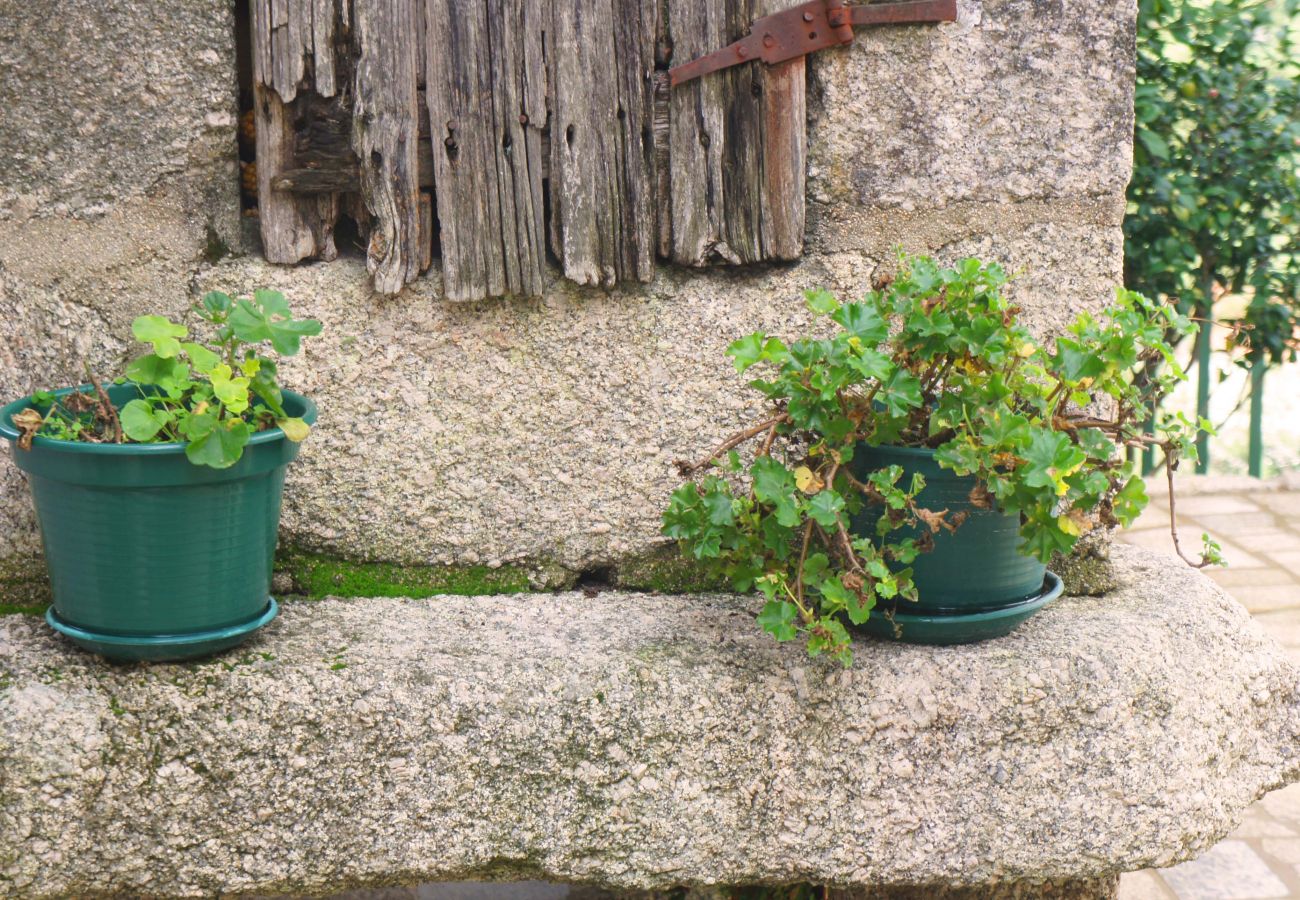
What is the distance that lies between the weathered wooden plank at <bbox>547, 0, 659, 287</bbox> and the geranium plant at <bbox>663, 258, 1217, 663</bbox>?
→ 1.18ft

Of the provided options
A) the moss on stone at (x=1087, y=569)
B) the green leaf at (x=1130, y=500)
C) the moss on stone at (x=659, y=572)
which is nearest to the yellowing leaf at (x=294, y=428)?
the moss on stone at (x=659, y=572)

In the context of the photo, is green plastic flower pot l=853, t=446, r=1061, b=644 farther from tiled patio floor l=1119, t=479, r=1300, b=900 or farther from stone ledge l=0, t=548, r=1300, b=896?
tiled patio floor l=1119, t=479, r=1300, b=900

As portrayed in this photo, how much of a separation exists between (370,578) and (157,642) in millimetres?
414

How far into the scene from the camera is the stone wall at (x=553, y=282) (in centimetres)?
188

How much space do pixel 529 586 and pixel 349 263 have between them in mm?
588

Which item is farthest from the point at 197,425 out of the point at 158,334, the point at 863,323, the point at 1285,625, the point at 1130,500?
the point at 1285,625

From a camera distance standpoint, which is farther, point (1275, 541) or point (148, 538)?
point (1275, 541)

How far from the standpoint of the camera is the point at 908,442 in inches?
70.1

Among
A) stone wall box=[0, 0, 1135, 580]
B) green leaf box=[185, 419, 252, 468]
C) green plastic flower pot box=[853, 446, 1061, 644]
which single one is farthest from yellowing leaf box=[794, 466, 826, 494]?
green leaf box=[185, 419, 252, 468]

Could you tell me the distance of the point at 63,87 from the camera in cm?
184

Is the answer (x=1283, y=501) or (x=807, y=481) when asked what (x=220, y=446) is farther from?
(x=1283, y=501)

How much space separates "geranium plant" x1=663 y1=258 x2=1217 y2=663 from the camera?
63.6 inches

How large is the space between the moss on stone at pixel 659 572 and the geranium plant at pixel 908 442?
0.28 meters

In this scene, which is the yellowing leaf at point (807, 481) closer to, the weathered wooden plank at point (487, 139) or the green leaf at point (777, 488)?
the green leaf at point (777, 488)
